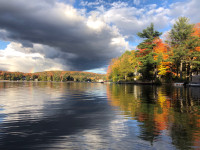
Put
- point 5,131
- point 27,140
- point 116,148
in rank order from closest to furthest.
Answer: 1. point 116,148
2. point 27,140
3. point 5,131

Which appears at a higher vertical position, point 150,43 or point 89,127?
point 150,43

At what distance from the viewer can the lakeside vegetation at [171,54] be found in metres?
47.0

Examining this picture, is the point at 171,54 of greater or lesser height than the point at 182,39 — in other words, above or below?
below

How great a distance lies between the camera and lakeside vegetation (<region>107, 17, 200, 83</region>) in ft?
154

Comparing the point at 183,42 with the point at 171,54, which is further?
the point at 171,54

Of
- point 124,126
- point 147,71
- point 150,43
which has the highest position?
point 150,43

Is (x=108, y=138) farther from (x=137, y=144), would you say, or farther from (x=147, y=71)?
(x=147, y=71)

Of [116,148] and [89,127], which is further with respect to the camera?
[89,127]

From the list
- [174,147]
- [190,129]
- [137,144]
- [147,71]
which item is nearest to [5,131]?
[137,144]

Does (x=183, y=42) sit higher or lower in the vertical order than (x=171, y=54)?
higher

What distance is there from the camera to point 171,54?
177ft

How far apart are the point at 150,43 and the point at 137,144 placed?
6321 cm

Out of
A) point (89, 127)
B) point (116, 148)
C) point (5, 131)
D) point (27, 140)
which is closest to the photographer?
point (116, 148)

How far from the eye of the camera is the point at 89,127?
6.52 m
